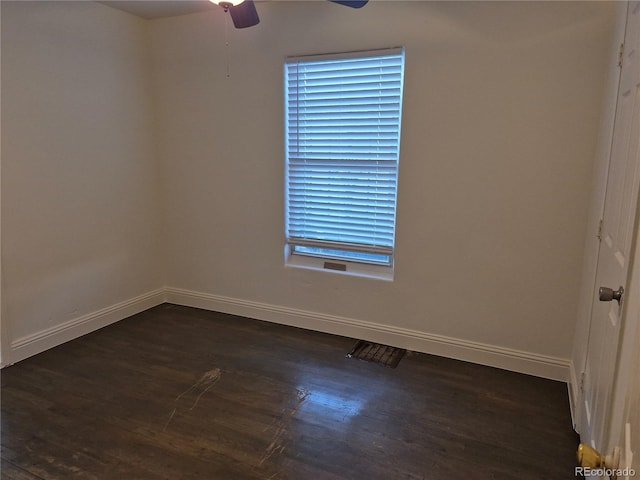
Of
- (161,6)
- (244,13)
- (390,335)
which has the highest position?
(161,6)

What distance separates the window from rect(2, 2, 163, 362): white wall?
1379 millimetres

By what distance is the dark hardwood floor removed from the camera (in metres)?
1.94

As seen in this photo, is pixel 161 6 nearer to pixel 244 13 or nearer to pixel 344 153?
pixel 244 13

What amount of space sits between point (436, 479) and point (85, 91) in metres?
3.39

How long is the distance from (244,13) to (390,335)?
7.74 ft

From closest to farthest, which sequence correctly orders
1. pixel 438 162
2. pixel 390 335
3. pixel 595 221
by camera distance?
1. pixel 595 221
2. pixel 438 162
3. pixel 390 335

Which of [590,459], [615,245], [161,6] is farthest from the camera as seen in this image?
[161,6]

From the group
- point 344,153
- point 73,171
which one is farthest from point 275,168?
point 73,171

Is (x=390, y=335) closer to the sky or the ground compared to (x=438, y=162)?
closer to the ground

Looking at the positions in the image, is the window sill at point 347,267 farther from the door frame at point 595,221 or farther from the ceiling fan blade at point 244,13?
the ceiling fan blade at point 244,13

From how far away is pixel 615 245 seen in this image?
5.10 ft

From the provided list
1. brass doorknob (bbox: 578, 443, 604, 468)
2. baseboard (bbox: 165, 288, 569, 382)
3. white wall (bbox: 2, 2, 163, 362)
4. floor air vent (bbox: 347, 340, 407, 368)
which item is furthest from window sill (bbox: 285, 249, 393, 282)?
brass doorknob (bbox: 578, 443, 604, 468)

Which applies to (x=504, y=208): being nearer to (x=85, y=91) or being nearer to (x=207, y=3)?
(x=207, y=3)

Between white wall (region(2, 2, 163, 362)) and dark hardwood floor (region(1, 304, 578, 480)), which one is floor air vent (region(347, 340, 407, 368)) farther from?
white wall (region(2, 2, 163, 362))
